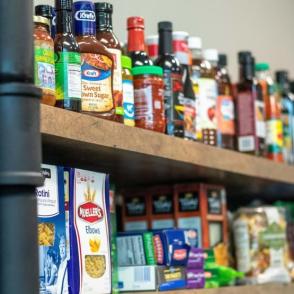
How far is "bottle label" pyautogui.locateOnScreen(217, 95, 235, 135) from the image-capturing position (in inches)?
82.6

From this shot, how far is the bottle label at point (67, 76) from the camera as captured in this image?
1.44 m

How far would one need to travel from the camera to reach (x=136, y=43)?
1.76 meters

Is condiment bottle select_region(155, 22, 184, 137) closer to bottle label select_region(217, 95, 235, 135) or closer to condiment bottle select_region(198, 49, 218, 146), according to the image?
condiment bottle select_region(198, 49, 218, 146)

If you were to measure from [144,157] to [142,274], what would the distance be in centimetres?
23

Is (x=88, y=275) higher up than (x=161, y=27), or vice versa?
(x=161, y=27)

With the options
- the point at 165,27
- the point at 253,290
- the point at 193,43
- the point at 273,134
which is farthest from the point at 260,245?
the point at 165,27

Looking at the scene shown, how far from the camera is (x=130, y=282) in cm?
171

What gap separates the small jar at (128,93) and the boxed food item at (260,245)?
0.64 m

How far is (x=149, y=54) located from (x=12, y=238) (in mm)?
1017

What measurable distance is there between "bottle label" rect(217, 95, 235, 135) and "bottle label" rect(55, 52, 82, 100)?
0.69 meters

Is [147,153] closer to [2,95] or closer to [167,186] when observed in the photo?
[167,186]

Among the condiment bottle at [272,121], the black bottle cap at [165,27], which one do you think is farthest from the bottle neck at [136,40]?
the condiment bottle at [272,121]

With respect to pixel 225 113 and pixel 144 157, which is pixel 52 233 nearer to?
pixel 144 157

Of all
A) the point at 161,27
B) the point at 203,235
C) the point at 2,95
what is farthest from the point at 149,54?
the point at 2,95
